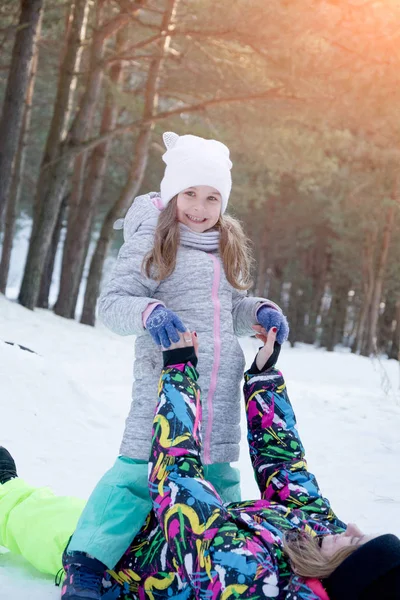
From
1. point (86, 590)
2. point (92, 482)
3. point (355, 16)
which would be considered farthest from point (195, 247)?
point (355, 16)

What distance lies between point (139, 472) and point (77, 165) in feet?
45.5

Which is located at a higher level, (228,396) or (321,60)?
(321,60)

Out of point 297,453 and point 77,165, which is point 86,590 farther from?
point 77,165

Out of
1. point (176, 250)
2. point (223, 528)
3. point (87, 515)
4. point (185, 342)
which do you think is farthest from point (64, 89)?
point (223, 528)

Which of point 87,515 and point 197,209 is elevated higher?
point 197,209

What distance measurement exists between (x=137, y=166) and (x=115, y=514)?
39.4ft

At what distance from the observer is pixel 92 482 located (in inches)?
151

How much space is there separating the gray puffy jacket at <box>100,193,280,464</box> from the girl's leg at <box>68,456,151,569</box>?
0.08m

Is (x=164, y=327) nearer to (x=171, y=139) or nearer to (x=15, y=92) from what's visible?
(x=171, y=139)

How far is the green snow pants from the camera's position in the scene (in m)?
2.27

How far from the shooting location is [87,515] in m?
2.31

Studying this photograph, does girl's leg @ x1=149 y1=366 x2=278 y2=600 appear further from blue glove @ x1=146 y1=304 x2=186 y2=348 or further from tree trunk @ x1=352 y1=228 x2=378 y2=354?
tree trunk @ x1=352 y1=228 x2=378 y2=354

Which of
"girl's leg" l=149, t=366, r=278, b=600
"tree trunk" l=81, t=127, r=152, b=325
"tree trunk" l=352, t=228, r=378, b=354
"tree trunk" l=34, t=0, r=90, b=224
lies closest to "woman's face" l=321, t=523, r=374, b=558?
"girl's leg" l=149, t=366, r=278, b=600

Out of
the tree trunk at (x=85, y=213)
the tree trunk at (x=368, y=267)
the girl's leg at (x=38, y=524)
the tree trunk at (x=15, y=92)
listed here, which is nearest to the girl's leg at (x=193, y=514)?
the girl's leg at (x=38, y=524)
